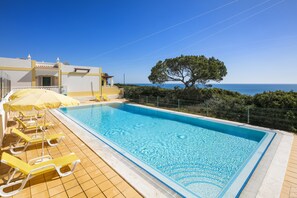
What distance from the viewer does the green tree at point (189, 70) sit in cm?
1541

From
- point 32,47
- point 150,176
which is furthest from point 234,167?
point 32,47

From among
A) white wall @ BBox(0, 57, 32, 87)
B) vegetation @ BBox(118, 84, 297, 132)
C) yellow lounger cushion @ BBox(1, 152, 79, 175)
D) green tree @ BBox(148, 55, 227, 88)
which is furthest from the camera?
green tree @ BBox(148, 55, 227, 88)

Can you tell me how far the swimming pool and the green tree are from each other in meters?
6.84

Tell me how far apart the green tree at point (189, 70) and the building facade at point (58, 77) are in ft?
26.2

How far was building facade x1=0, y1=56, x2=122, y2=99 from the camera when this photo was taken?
1568 centimetres

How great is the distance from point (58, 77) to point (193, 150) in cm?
1862

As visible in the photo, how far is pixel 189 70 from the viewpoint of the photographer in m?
16.5

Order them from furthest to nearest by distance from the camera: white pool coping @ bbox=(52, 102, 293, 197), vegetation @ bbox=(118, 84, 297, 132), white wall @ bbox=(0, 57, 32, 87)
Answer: white wall @ bbox=(0, 57, 32, 87) → vegetation @ bbox=(118, 84, 297, 132) → white pool coping @ bbox=(52, 102, 293, 197)

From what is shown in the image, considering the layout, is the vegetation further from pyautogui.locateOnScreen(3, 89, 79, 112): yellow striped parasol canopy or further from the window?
the window

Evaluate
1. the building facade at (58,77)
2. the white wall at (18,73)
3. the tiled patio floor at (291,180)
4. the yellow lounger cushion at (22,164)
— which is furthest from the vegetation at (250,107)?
the white wall at (18,73)

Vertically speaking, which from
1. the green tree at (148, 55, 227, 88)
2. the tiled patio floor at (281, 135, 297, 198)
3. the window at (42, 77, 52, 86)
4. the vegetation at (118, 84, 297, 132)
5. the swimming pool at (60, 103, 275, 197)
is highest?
the green tree at (148, 55, 227, 88)

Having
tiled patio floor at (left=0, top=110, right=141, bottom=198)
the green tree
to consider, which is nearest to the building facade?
the green tree

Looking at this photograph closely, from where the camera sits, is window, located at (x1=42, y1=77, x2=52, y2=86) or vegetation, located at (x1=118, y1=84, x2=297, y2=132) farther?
window, located at (x1=42, y1=77, x2=52, y2=86)

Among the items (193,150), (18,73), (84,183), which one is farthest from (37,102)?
(18,73)
